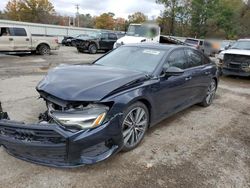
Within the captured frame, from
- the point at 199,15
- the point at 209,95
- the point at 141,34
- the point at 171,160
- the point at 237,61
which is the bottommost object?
the point at 171,160

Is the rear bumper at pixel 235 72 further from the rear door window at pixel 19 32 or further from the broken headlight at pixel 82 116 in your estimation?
the rear door window at pixel 19 32

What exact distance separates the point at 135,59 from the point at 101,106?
1.63 m

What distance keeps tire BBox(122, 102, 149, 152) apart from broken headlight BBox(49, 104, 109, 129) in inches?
17.4

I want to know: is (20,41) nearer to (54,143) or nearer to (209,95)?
(209,95)

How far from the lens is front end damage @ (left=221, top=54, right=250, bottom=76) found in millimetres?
9531

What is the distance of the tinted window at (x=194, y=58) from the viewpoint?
4.94m

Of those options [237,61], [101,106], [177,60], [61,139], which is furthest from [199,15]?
[61,139]

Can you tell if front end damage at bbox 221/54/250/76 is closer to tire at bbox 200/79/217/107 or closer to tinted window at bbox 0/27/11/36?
tire at bbox 200/79/217/107

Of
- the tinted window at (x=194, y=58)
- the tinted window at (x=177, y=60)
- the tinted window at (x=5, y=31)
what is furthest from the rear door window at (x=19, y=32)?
the tinted window at (x=177, y=60)

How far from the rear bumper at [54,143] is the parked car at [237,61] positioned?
8468 millimetres

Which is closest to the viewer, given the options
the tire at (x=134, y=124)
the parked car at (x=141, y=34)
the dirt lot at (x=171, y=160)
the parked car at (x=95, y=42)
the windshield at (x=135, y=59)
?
the dirt lot at (x=171, y=160)

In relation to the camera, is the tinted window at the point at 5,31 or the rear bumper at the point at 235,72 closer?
the rear bumper at the point at 235,72

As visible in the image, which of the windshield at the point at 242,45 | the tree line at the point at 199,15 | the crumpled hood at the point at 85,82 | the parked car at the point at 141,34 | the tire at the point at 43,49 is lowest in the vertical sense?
the tire at the point at 43,49

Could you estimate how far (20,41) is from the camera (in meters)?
13.8
